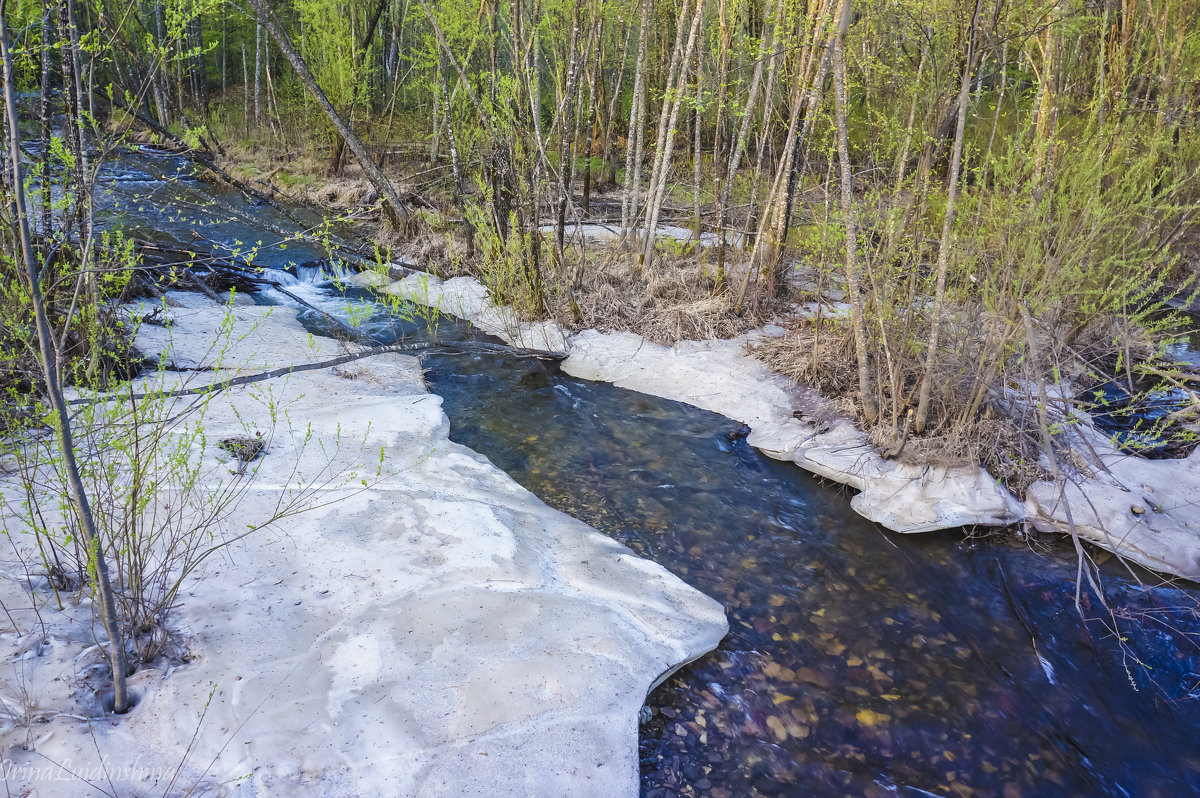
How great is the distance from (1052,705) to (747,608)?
1.57 meters

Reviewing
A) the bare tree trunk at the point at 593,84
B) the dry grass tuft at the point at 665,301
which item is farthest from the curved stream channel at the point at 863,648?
the bare tree trunk at the point at 593,84

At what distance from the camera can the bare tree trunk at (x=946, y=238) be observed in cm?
404

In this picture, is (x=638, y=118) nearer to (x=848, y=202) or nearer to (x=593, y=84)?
(x=593, y=84)

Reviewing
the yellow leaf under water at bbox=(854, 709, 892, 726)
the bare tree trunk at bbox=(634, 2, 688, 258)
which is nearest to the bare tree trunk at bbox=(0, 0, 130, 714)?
the yellow leaf under water at bbox=(854, 709, 892, 726)

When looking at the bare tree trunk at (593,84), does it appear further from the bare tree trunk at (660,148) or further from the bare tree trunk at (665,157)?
the bare tree trunk at (665,157)

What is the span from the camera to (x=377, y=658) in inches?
117

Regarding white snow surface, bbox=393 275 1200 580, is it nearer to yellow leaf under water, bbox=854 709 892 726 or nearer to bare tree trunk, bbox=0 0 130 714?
yellow leaf under water, bbox=854 709 892 726

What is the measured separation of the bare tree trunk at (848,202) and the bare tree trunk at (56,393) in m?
4.30

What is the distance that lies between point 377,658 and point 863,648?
2.57m

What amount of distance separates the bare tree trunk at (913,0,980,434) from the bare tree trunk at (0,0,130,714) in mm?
4473

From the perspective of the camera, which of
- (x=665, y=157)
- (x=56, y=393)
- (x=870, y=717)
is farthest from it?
(x=665, y=157)

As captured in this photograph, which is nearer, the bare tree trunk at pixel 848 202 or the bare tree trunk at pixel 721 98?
the bare tree trunk at pixel 848 202

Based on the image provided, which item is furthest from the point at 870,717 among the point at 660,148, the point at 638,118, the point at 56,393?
the point at 638,118

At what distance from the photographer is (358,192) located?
1353 cm
